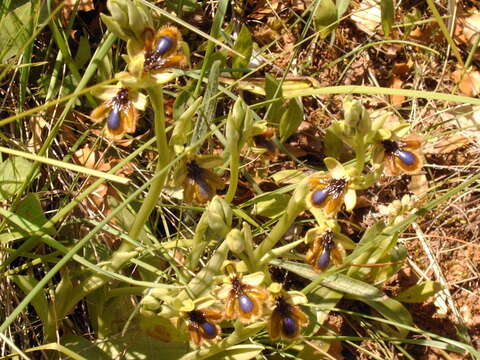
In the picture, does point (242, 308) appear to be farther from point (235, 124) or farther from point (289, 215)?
point (235, 124)

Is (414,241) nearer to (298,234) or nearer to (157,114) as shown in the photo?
(298,234)

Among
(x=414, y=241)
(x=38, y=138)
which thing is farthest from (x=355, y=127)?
(x=38, y=138)

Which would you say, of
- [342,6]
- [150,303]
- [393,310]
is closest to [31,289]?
[150,303]

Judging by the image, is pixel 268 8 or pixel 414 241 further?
pixel 268 8

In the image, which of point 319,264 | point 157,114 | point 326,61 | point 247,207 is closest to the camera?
point 157,114

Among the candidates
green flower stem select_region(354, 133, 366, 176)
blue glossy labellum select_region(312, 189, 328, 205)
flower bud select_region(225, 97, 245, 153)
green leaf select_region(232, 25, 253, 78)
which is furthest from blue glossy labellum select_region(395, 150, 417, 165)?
green leaf select_region(232, 25, 253, 78)

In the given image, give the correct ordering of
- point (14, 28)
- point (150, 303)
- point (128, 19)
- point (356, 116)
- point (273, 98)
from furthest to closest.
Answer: point (273, 98) → point (14, 28) → point (150, 303) → point (356, 116) → point (128, 19)

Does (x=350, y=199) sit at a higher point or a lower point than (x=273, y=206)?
higher
